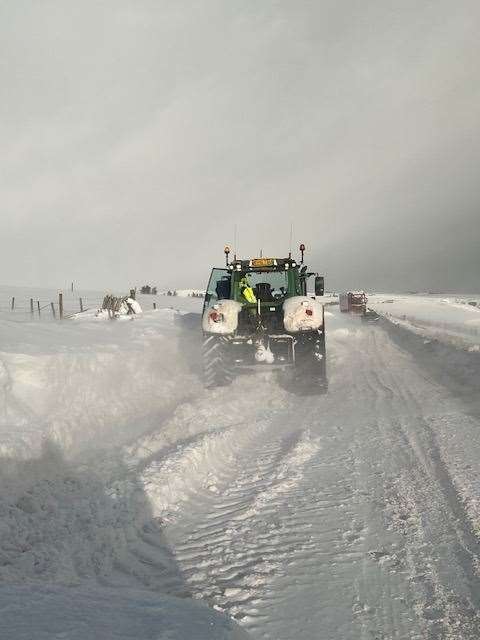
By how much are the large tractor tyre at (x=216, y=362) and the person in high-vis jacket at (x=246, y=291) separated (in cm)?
147

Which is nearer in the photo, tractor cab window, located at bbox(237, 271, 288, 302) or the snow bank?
the snow bank

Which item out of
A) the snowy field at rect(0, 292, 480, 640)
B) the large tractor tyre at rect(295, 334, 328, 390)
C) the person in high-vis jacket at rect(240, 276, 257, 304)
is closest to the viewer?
the snowy field at rect(0, 292, 480, 640)

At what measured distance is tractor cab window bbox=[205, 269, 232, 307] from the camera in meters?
9.57

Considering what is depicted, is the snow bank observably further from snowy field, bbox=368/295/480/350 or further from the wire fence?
the wire fence

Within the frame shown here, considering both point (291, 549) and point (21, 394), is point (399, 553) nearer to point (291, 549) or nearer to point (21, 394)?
point (291, 549)

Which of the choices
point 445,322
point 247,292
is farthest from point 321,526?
point 445,322

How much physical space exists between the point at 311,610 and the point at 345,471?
2.04 m

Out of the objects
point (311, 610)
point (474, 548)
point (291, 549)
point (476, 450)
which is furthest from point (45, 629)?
point (476, 450)

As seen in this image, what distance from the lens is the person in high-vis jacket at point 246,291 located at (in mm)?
9453

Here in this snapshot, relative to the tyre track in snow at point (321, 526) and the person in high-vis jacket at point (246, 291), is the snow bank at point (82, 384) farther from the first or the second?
→ the person in high-vis jacket at point (246, 291)

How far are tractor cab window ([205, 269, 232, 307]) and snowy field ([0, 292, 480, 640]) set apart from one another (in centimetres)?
279

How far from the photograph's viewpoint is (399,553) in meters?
2.81

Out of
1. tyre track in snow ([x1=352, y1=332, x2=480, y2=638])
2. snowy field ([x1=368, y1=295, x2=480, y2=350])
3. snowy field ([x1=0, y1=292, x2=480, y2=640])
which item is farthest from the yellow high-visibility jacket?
snowy field ([x1=368, y1=295, x2=480, y2=350])

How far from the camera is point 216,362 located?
823 cm
